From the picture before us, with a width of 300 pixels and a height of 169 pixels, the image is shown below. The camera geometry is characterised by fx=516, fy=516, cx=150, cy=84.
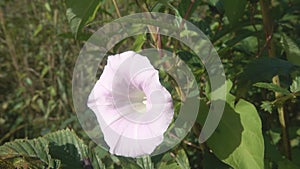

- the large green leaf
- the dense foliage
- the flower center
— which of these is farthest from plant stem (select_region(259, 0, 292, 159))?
the flower center

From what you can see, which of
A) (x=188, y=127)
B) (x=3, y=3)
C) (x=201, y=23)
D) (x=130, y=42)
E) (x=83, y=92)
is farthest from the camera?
(x=3, y=3)

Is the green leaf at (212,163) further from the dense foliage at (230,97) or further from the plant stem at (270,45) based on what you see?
the plant stem at (270,45)

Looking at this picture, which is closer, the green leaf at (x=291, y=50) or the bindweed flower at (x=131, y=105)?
the bindweed flower at (x=131, y=105)

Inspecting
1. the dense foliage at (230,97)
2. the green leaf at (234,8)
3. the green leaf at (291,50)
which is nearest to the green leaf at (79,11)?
the dense foliage at (230,97)

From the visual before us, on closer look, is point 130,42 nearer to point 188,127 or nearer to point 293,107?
point 293,107

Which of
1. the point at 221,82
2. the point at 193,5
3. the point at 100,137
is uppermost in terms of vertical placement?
the point at 193,5

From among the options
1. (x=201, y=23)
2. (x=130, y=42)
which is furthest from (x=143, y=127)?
(x=130, y=42)
